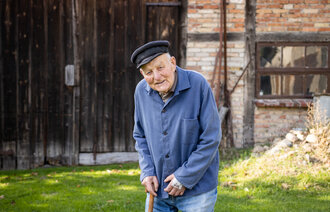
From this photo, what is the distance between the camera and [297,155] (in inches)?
191

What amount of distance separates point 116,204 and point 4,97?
3.71 m

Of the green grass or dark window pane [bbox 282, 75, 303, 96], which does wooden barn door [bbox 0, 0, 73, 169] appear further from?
dark window pane [bbox 282, 75, 303, 96]

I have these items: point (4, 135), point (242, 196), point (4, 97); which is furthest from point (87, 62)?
point (242, 196)

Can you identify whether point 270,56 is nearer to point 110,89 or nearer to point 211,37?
point 211,37

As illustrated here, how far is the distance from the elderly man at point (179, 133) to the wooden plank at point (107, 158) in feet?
14.2

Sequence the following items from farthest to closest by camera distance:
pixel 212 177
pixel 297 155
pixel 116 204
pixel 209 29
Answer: pixel 209 29, pixel 297 155, pixel 116 204, pixel 212 177

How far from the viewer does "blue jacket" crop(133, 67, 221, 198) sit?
6.08 feet

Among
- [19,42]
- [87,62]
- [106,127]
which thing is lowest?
[106,127]

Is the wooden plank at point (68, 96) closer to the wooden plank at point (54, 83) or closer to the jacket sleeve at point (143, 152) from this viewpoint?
the wooden plank at point (54, 83)

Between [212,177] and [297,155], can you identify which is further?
[297,155]

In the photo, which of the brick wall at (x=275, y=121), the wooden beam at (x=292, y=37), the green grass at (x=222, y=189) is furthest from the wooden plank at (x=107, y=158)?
the wooden beam at (x=292, y=37)

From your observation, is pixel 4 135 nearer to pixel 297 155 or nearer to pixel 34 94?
pixel 34 94

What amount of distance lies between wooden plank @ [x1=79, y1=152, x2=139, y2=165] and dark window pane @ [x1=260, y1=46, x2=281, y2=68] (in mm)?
3188

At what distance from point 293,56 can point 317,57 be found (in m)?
0.48
